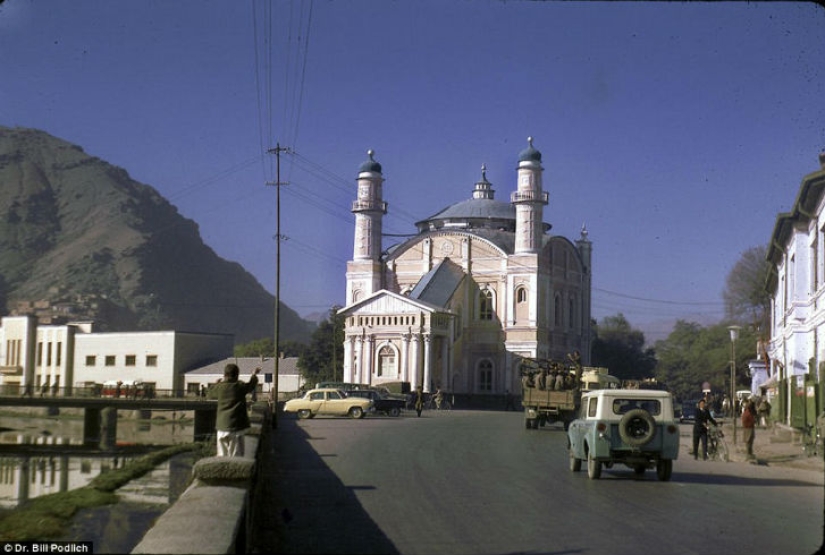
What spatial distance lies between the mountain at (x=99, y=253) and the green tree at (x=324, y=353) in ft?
232

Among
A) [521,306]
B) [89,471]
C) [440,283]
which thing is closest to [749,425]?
[89,471]

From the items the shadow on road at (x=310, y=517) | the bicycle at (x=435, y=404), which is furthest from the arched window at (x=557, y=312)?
the shadow on road at (x=310, y=517)

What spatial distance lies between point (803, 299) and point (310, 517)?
24.3 meters

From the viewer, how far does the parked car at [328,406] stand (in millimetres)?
48969

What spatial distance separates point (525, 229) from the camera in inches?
3501

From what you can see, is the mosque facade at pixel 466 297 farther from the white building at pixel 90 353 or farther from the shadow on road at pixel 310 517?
the shadow on road at pixel 310 517

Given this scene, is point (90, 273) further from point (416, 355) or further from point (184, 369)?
point (416, 355)

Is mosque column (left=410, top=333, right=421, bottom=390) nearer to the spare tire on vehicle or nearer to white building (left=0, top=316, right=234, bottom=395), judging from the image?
white building (left=0, top=316, right=234, bottom=395)

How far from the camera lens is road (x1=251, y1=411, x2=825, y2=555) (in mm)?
10898

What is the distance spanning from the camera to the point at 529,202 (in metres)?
88.6

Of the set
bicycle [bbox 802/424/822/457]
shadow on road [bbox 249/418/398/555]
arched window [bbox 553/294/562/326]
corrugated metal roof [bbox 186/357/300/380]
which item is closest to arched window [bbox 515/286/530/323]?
arched window [bbox 553/294/562/326]

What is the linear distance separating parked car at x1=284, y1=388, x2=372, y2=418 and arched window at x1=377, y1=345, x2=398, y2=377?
3232 cm

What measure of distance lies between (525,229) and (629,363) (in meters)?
14.2

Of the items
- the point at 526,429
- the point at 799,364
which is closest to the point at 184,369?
the point at 526,429
